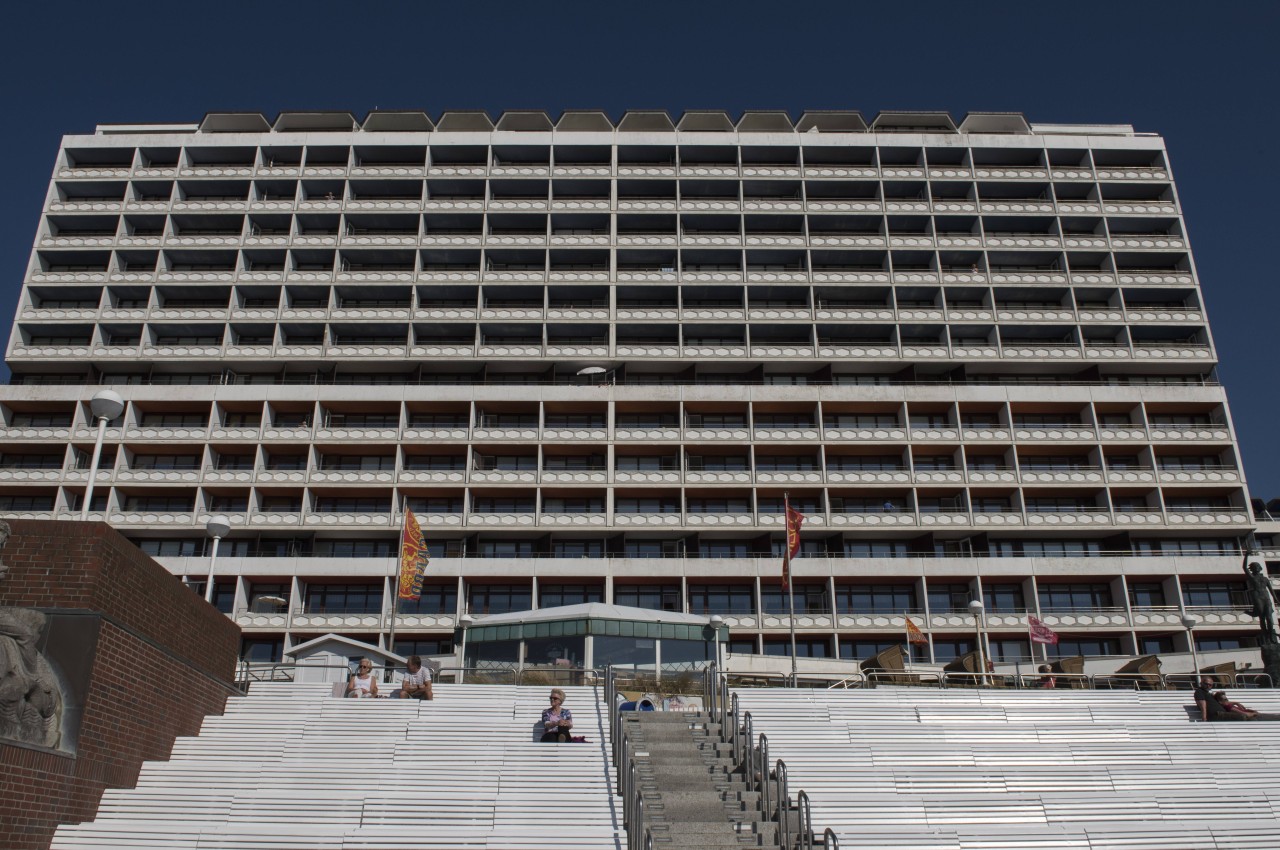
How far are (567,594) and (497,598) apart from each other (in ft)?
11.9

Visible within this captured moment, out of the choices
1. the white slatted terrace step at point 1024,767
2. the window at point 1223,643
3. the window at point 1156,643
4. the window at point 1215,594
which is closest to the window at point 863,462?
the window at point 1156,643

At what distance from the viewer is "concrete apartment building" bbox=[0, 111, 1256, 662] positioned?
Answer: 54156 mm

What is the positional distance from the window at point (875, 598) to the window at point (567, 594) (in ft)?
41.0

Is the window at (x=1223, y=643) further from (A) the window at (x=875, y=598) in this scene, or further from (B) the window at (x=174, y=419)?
(B) the window at (x=174, y=419)

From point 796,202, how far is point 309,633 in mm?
37224

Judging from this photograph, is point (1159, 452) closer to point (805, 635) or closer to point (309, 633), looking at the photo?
point (805, 635)

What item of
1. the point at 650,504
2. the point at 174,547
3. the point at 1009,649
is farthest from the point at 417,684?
the point at 1009,649

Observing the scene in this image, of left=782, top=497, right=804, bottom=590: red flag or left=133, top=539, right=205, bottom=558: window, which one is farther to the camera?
left=133, top=539, right=205, bottom=558: window

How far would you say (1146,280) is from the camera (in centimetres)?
6194

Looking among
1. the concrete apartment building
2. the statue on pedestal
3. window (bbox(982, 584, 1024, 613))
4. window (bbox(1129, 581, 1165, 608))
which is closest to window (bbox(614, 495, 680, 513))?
the concrete apartment building

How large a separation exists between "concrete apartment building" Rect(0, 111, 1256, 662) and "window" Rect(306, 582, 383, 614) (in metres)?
0.16

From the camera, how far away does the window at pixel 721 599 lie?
53.8m

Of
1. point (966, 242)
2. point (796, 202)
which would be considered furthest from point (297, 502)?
point (966, 242)

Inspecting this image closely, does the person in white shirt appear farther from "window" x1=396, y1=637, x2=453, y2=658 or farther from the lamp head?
"window" x1=396, y1=637, x2=453, y2=658
